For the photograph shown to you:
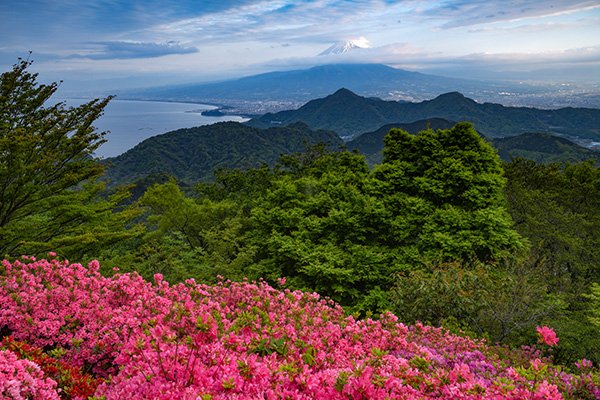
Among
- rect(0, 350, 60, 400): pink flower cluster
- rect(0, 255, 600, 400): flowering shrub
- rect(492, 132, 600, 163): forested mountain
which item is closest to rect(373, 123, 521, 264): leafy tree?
rect(0, 255, 600, 400): flowering shrub

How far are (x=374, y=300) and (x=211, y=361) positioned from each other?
8632 millimetres

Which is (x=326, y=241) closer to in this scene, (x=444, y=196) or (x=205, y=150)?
(x=444, y=196)

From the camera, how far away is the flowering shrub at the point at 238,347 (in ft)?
10.8

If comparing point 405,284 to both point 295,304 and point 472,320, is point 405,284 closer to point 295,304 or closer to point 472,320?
point 472,320

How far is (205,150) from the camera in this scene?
140 metres

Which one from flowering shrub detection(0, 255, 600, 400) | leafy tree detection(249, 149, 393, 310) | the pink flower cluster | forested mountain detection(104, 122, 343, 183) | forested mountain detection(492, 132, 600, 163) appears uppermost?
the pink flower cluster

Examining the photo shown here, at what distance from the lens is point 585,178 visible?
2294cm

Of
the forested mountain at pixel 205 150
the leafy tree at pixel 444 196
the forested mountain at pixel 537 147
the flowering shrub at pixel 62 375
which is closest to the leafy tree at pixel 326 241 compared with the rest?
the leafy tree at pixel 444 196

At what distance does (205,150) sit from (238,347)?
14140 centimetres

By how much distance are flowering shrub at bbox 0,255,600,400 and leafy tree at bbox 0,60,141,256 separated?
5.56m

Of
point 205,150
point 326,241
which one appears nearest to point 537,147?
point 205,150

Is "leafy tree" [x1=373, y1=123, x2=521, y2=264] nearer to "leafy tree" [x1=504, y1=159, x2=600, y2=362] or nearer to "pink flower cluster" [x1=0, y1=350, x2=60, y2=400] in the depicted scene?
"leafy tree" [x1=504, y1=159, x2=600, y2=362]

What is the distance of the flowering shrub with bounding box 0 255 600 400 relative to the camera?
3.29 m

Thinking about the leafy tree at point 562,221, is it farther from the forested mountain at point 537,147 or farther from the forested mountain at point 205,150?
the forested mountain at point 537,147
